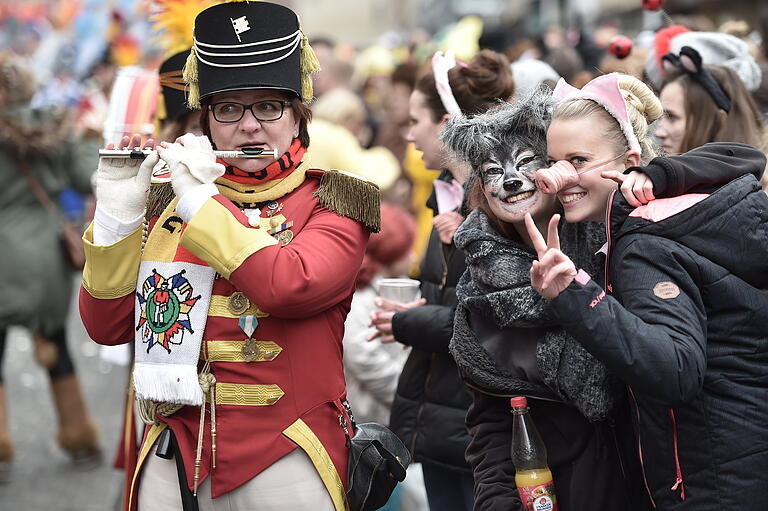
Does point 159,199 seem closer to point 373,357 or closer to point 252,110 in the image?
point 252,110

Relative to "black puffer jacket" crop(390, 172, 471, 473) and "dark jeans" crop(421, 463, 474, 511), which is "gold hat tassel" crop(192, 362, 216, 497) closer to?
"black puffer jacket" crop(390, 172, 471, 473)

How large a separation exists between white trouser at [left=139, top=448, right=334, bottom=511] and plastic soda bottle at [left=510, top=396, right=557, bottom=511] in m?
0.53

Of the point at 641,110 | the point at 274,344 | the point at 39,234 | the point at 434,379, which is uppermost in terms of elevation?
the point at 641,110

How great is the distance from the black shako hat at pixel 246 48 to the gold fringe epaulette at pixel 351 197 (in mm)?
285

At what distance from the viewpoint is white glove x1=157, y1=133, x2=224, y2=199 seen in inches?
108

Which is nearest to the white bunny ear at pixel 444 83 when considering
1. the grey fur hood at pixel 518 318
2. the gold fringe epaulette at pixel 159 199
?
the grey fur hood at pixel 518 318

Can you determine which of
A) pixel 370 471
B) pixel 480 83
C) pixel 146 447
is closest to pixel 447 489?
pixel 370 471

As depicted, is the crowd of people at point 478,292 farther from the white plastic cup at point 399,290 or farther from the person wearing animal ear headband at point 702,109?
the person wearing animal ear headband at point 702,109

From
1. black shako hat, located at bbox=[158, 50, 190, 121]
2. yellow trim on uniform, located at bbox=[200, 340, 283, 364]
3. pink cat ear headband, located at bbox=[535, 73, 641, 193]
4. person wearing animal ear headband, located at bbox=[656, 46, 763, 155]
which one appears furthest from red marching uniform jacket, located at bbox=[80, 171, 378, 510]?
black shako hat, located at bbox=[158, 50, 190, 121]

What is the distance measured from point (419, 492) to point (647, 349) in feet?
7.49

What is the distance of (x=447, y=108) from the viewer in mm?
3971

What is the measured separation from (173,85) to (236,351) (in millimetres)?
1989

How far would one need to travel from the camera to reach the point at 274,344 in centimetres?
289

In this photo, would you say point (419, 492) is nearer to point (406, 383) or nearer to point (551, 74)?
point (406, 383)
